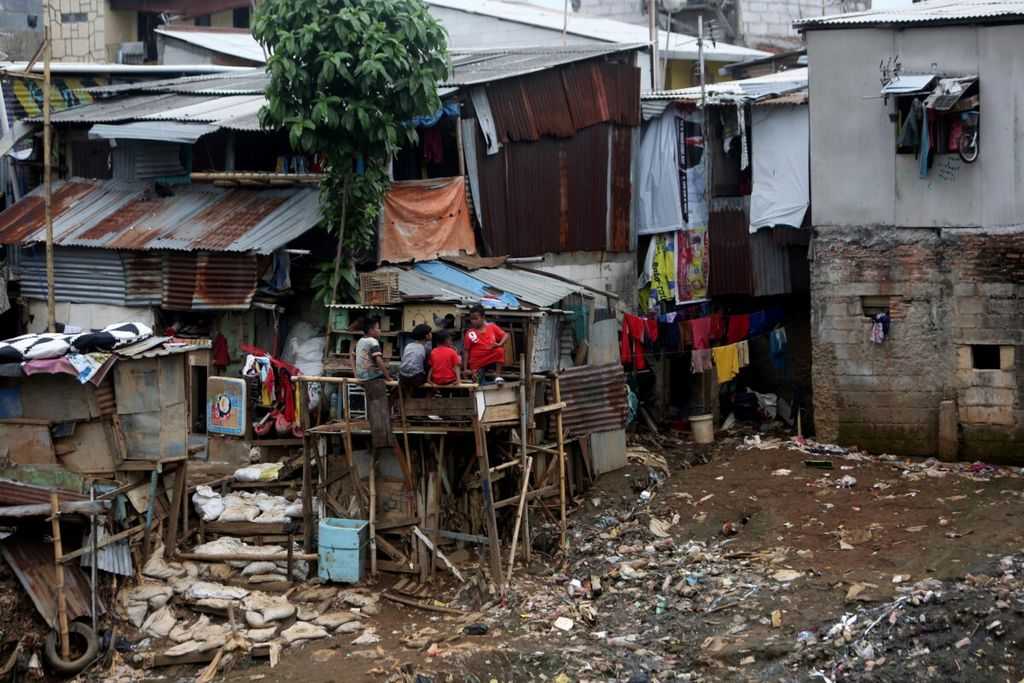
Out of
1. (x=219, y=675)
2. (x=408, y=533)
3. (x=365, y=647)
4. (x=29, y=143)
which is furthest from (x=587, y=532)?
(x=29, y=143)

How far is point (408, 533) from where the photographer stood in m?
16.0

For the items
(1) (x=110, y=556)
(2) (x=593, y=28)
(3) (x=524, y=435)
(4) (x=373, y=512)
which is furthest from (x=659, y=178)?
(1) (x=110, y=556)

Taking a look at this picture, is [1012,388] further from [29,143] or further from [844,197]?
[29,143]

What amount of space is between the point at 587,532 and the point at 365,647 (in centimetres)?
389

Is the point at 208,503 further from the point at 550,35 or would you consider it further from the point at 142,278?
the point at 550,35

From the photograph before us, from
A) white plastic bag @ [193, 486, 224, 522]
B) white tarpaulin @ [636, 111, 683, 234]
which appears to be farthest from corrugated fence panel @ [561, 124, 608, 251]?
white plastic bag @ [193, 486, 224, 522]

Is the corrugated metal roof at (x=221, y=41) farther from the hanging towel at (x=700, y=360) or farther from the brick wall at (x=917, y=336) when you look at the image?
the brick wall at (x=917, y=336)

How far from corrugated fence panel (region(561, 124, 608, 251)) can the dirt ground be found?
4.35m

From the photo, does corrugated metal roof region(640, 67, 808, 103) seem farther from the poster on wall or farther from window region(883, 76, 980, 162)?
the poster on wall

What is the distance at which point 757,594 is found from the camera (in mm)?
14789

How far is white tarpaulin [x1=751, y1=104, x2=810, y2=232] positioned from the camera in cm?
2062

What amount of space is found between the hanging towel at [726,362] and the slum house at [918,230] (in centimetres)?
252

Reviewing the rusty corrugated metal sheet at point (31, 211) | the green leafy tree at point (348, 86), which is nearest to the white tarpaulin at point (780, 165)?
the green leafy tree at point (348, 86)

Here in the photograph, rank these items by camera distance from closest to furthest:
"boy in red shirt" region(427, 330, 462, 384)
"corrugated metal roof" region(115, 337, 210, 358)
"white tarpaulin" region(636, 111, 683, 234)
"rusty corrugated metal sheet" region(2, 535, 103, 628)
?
"rusty corrugated metal sheet" region(2, 535, 103, 628) → "corrugated metal roof" region(115, 337, 210, 358) → "boy in red shirt" region(427, 330, 462, 384) → "white tarpaulin" region(636, 111, 683, 234)
